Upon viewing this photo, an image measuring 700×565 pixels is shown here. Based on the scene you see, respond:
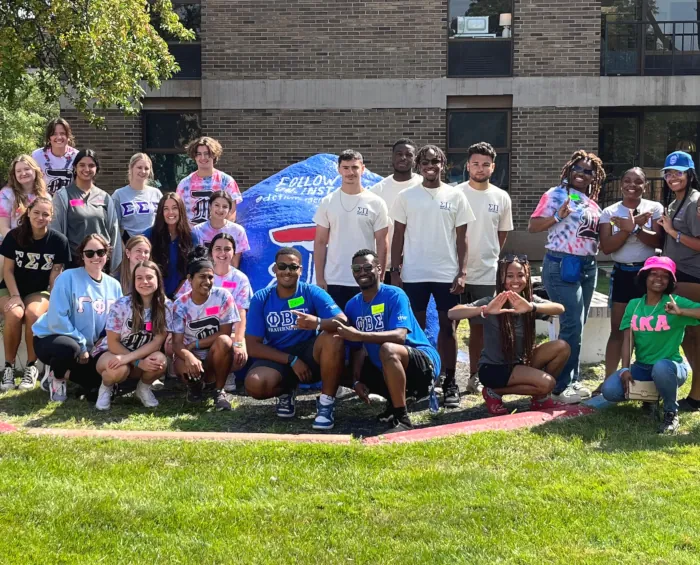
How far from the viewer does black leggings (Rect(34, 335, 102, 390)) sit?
6.10 metres

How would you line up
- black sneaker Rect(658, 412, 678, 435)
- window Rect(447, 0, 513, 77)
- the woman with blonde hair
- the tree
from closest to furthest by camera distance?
black sneaker Rect(658, 412, 678, 435) < the woman with blonde hair < the tree < window Rect(447, 0, 513, 77)

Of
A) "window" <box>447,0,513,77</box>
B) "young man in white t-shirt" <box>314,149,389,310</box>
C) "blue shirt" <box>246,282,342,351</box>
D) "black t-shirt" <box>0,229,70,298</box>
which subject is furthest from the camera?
"window" <box>447,0,513,77</box>

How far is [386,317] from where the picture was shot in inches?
225

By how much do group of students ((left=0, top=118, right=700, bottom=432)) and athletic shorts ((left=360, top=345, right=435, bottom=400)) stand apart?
0.01 meters

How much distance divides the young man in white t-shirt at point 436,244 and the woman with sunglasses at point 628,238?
3.40 ft

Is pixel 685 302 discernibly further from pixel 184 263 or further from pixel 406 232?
pixel 184 263

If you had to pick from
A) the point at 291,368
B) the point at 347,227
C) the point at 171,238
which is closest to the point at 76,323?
the point at 171,238

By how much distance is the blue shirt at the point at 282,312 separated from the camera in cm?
589

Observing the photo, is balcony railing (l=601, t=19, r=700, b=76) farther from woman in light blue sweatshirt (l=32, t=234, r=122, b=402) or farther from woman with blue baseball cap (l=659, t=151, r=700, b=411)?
woman in light blue sweatshirt (l=32, t=234, r=122, b=402)

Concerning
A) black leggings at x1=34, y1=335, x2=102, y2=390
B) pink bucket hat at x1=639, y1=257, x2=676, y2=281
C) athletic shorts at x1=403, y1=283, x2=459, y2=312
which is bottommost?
black leggings at x1=34, y1=335, x2=102, y2=390

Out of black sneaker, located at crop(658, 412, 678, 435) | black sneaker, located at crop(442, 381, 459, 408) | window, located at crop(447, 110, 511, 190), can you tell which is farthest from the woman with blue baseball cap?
window, located at crop(447, 110, 511, 190)

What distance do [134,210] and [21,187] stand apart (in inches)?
36.5

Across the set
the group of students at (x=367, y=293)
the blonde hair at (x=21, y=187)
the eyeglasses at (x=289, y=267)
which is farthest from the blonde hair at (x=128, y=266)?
the eyeglasses at (x=289, y=267)

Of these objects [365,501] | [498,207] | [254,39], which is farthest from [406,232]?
[254,39]
